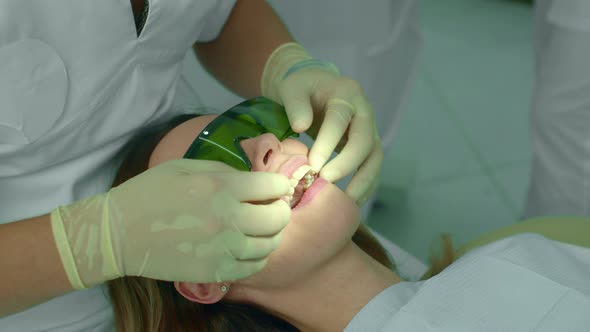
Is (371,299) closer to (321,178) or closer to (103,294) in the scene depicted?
(321,178)

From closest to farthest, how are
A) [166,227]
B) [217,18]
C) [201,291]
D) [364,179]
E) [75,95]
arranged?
[166,227]
[75,95]
[201,291]
[364,179]
[217,18]

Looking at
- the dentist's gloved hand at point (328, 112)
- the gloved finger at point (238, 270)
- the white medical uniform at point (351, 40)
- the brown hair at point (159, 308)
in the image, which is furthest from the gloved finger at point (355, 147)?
the white medical uniform at point (351, 40)

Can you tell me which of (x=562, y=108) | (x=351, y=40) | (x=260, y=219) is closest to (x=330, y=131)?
(x=260, y=219)

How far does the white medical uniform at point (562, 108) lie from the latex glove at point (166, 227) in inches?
46.1

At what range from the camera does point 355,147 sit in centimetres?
131

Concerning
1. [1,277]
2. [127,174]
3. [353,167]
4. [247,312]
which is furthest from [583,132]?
[1,277]

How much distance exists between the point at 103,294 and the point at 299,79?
0.65 meters

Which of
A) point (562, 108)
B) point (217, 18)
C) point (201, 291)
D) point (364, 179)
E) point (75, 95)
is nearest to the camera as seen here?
point (75, 95)

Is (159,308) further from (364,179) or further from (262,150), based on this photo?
(364,179)

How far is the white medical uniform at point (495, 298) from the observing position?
1.20 meters

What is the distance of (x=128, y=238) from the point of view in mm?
1032

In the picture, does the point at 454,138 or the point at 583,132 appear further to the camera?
the point at 454,138

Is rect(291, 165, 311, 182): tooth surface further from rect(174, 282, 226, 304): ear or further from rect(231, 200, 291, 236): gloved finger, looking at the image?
rect(174, 282, 226, 304): ear

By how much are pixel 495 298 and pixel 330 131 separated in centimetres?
46
